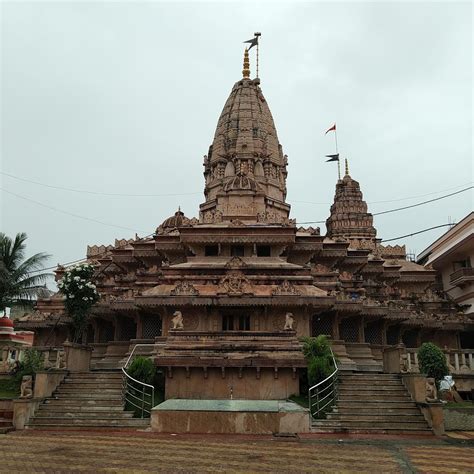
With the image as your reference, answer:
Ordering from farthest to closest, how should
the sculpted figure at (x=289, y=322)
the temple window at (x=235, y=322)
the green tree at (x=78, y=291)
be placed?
the temple window at (x=235, y=322) → the green tree at (x=78, y=291) → the sculpted figure at (x=289, y=322)

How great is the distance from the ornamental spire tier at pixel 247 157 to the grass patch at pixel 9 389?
20451 millimetres

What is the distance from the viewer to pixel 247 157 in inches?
1818

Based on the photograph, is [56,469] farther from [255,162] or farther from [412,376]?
[255,162]

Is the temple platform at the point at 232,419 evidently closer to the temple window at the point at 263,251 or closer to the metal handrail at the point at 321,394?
the metal handrail at the point at 321,394

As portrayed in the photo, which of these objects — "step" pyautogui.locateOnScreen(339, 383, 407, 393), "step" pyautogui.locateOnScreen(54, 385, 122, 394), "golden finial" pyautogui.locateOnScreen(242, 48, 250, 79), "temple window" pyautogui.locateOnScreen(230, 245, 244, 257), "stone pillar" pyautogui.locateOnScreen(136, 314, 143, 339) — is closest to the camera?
"step" pyautogui.locateOnScreen(339, 383, 407, 393)

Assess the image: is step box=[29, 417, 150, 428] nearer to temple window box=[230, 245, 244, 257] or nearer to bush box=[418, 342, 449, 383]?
bush box=[418, 342, 449, 383]

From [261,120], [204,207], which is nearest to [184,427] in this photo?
[204,207]

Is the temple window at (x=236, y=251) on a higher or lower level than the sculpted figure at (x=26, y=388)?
higher

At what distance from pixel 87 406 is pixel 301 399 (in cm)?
1025

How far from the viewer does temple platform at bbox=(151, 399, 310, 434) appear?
760 inches

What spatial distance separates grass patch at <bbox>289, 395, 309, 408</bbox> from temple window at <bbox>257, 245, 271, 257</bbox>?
13.0 m

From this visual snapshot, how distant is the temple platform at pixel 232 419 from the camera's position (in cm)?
1930

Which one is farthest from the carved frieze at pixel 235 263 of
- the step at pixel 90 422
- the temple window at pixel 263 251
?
the step at pixel 90 422

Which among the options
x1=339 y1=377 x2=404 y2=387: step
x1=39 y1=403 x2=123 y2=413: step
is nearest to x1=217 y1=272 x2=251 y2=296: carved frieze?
x1=339 y1=377 x2=404 y2=387: step
